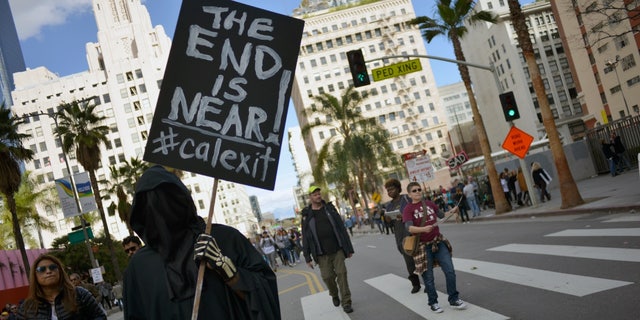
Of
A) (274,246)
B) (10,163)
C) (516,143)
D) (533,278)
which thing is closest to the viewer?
(533,278)

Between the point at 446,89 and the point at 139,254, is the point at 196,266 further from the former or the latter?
the point at 446,89

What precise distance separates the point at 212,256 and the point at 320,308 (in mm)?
7060

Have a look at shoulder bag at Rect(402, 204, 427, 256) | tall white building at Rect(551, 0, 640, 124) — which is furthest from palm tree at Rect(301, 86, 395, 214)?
shoulder bag at Rect(402, 204, 427, 256)

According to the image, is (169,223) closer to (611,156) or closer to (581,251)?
(581,251)

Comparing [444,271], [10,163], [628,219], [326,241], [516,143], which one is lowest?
[628,219]

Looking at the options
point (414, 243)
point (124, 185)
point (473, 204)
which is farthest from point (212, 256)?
point (124, 185)

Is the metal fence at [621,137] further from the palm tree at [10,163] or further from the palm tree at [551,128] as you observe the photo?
the palm tree at [10,163]

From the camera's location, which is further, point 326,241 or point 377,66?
point 377,66

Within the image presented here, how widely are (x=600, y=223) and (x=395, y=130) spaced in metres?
99.2

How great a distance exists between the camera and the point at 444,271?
7.17 metres

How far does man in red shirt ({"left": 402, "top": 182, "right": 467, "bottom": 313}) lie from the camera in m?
7.11

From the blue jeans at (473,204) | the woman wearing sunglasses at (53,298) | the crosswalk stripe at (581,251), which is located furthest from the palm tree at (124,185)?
the woman wearing sunglasses at (53,298)

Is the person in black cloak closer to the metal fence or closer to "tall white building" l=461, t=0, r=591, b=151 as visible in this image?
the metal fence

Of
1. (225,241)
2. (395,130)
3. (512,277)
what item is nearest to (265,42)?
(225,241)
